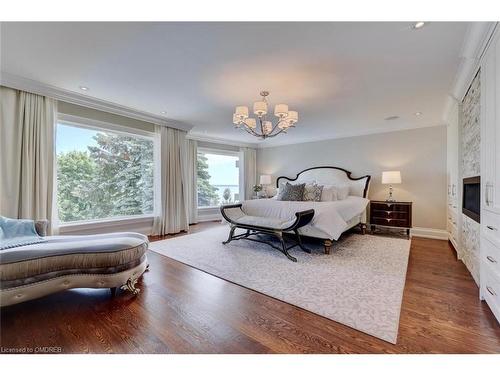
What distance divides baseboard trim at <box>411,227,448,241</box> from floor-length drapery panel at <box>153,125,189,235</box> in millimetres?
5048

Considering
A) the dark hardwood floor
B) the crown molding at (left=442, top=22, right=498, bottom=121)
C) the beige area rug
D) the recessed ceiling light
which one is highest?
the recessed ceiling light

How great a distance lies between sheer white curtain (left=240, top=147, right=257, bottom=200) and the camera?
724 centimetres

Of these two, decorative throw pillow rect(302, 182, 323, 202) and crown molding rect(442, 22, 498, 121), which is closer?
crown molding rect(442, 22, 498, 121)

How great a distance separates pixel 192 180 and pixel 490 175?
548cm

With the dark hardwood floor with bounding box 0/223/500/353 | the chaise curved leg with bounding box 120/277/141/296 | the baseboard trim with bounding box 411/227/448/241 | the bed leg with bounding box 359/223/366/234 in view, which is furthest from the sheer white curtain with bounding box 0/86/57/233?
the baseboard trim with bounding box 411/227/448/241

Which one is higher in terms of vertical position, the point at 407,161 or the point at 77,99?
the point at 77,99

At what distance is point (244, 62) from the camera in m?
2.41

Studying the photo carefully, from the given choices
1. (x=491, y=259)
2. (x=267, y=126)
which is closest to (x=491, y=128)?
(x=491, y=259)

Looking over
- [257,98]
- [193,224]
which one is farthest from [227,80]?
[193,224]

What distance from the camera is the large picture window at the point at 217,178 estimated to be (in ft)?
21.2

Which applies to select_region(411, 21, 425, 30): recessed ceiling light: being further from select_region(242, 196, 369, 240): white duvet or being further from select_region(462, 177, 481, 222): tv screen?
select_region(242, 196, 369, 240): white duvet

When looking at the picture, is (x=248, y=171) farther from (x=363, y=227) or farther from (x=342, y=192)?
(x=363, y=227)
